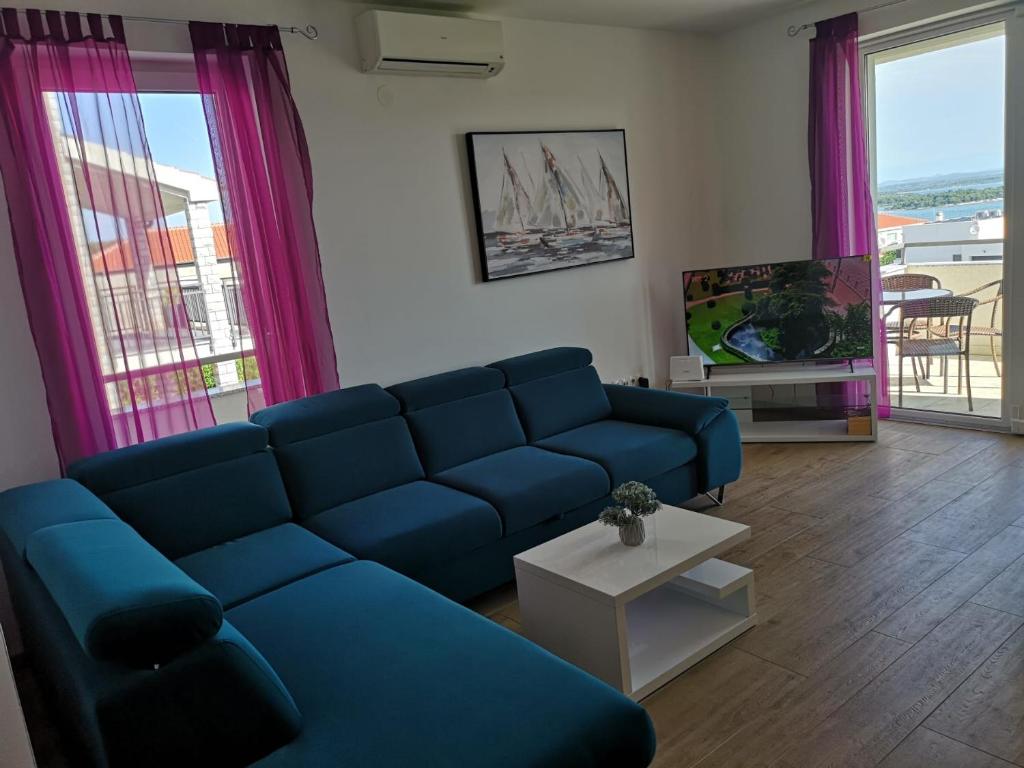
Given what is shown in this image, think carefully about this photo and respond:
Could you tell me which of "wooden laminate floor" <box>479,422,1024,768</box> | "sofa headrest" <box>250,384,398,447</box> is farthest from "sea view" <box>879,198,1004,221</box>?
"sofa headrest" <box>250,384,398,447</box>

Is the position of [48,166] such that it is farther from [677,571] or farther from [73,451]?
[677,571]

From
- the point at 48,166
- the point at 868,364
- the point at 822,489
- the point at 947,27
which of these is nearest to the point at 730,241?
the point at 868,364

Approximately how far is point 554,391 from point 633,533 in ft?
4.81

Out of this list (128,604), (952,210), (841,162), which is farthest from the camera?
(841,162)

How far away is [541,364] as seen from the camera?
4.10 m

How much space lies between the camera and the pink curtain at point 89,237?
285 centimetres

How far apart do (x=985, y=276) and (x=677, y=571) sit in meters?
3.24

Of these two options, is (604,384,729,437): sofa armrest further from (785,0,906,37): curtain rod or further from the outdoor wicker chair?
(785,0,906,37): curtain rod

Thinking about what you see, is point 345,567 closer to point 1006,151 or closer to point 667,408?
point 667,408

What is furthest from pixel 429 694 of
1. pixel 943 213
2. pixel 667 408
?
pixel 943 213

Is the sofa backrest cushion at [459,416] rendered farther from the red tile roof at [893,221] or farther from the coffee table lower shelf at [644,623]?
the red tile roof at [893,221]

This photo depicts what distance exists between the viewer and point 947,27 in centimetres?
436

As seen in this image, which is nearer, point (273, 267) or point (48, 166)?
point (48, 166)

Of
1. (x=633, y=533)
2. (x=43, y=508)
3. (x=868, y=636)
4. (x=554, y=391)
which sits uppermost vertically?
(x=43, y=508)
